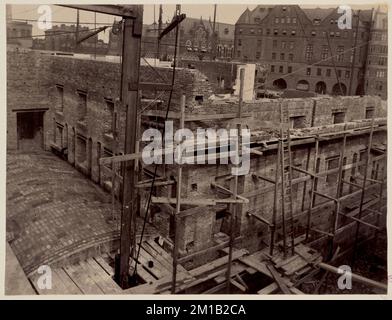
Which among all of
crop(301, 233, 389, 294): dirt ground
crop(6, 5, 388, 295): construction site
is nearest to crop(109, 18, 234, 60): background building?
crop(6, 5, 388, 295): construction site

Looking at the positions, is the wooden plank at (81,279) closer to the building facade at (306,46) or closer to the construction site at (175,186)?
the construction site at (175,186)

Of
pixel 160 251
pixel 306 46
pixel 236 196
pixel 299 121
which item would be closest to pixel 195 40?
pixel 306 46

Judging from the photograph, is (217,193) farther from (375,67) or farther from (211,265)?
(375,67)

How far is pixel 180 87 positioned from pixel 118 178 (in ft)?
15.6

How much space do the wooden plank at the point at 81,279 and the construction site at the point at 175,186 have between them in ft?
0.11

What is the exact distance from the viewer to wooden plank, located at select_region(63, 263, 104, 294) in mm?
9855

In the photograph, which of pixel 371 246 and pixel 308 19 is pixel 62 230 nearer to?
pixel 371 246

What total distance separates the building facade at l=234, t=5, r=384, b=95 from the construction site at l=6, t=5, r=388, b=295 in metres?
37.4

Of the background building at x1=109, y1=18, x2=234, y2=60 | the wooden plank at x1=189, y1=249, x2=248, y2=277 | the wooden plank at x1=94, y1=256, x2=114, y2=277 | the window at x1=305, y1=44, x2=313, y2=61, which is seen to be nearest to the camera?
the wooden plank at x1=189, y1=249, x2=248, y2=277

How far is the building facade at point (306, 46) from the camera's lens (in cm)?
5338

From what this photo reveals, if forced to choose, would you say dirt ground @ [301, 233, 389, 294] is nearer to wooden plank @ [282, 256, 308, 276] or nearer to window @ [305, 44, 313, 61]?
wooden plank @ [282, 256, 308, 276]

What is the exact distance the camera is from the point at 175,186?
12.1 m

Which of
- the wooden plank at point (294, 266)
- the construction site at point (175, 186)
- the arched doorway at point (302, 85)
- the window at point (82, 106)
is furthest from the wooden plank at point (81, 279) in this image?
the arched doorway at point (302, 85)
